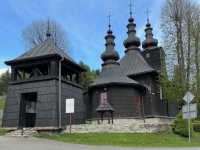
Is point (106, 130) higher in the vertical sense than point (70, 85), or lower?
lower

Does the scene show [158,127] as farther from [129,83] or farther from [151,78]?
[151,78]

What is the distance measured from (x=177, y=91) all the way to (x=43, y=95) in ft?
36.1

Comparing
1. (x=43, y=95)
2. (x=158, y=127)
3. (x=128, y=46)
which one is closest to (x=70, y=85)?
(x=43, y=95)

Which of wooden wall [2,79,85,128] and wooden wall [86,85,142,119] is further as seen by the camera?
wooden wall [86,85,142,119]

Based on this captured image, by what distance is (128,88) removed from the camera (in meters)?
19.8

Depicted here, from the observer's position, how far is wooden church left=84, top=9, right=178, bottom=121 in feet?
63.4

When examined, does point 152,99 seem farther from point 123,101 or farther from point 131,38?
point 131,38

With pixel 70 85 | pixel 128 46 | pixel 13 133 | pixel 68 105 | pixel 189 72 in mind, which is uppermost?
pixel 128 46

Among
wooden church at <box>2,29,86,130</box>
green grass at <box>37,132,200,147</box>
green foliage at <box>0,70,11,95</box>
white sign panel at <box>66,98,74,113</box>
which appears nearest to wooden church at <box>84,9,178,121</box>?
wooden church at <box>2,29,86,130</box>

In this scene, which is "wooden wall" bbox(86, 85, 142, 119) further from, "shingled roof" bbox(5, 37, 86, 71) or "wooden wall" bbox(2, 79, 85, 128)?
"shingled roof" bbox(5, 37, 86, 71)

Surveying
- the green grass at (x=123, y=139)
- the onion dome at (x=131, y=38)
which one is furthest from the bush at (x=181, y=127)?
the onion dome at (x=131, y=38)

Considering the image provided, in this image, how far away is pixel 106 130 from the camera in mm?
13812

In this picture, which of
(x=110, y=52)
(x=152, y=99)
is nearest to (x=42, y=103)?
(x=110, y=52)

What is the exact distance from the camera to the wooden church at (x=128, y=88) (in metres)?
19.3
